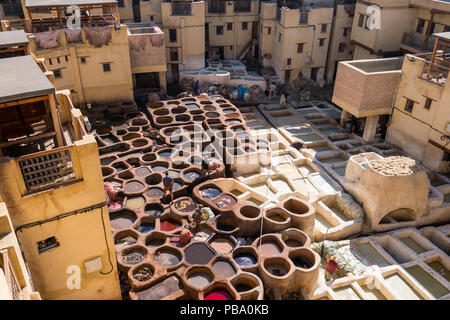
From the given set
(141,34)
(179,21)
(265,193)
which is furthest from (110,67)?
(265,193)

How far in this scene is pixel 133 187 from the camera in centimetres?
2150

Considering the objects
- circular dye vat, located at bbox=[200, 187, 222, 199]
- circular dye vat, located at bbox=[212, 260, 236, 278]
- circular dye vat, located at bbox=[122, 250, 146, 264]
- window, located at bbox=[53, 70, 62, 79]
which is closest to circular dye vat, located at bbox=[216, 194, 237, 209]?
circular dye vat, located at bbox=[200, 187, 222, 199]

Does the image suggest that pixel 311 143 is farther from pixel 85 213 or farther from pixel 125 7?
pixel 125 7

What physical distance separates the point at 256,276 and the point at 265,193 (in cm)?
772

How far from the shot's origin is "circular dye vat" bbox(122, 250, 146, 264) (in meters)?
17.2

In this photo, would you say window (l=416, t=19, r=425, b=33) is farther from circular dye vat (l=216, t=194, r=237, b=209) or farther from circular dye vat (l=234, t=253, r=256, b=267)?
circular dye vat (l=234, t=253, r=256, b=267)

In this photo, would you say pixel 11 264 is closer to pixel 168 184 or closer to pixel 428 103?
pixel 168 184

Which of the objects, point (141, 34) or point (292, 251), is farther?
point (141, 34)

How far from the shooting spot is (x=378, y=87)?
26.6m

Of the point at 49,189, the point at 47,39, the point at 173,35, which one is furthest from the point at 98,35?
the point at 49,189

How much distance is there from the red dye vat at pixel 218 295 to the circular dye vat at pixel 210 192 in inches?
259

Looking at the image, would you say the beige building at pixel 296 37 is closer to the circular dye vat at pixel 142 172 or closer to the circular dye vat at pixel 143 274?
the circular dye vat at pixel 142 172

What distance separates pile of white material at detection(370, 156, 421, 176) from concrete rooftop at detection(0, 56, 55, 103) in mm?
17505

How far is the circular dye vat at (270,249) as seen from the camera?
17952 mm
